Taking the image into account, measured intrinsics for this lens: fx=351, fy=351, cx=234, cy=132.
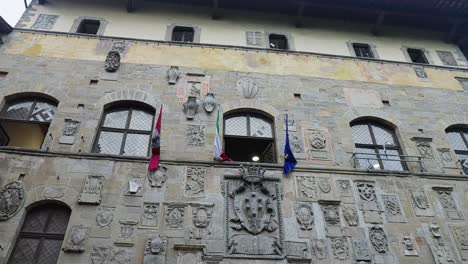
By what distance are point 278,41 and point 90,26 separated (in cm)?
649

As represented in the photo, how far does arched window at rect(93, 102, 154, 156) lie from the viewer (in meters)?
8.85

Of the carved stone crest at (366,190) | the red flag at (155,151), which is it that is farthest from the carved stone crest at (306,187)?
the red flag at (155,151)

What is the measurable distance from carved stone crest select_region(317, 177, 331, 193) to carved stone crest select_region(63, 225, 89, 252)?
537cm

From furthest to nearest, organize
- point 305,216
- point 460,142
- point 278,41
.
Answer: point 278,41, point 460,142, point 305,216

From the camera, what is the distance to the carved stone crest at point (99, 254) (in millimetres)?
6934

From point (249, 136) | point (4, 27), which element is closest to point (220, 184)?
point (249, 136)

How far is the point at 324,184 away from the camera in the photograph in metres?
8.60

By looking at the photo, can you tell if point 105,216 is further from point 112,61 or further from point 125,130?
point 112,61

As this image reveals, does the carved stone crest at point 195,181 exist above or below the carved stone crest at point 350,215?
above

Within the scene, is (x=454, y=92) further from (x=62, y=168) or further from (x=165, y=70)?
(x=62, y=168)

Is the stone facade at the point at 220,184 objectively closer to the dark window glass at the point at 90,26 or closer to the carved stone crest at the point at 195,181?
the carved stone crest at the point at 195,181

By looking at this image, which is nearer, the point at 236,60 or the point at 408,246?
the point at 408,246

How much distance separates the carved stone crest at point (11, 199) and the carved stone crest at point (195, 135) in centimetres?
386

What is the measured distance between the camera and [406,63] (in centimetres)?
1199
